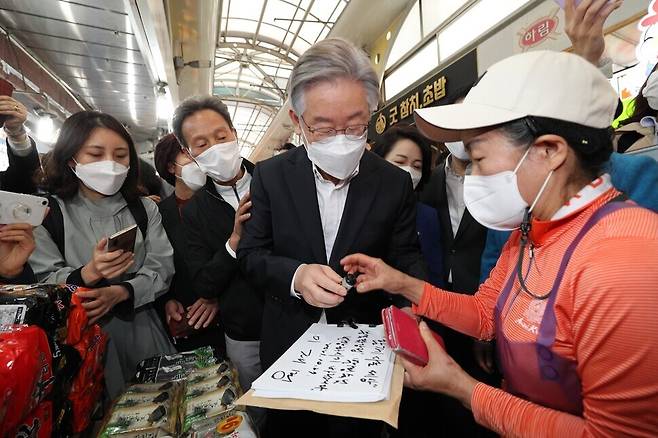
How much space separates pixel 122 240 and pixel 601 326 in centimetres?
149

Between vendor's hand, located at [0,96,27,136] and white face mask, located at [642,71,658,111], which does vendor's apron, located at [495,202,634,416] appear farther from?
vendor's hand, located at [0,96,27,136]

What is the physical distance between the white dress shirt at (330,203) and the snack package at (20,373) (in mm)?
823

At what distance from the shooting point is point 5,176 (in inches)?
75.1

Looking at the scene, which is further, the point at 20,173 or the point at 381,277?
the point at 20,173

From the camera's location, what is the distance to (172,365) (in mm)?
1400

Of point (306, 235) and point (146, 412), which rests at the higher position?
point (306, 235)

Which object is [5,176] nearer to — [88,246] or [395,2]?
[88,246]

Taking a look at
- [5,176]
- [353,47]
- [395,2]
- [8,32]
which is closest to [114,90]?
[8,32]

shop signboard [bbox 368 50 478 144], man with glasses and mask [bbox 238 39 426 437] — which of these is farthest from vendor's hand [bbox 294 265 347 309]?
shop signboard [bbox 368 50 478 144]

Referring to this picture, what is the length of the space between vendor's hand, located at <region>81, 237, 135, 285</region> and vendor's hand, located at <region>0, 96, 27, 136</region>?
1088 millimetres

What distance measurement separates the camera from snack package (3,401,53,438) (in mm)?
800

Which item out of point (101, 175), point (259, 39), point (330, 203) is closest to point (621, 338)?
point (330, 203)

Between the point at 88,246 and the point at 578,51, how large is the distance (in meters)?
2.09

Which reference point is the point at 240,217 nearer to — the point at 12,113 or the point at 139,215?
the point at 139,215
